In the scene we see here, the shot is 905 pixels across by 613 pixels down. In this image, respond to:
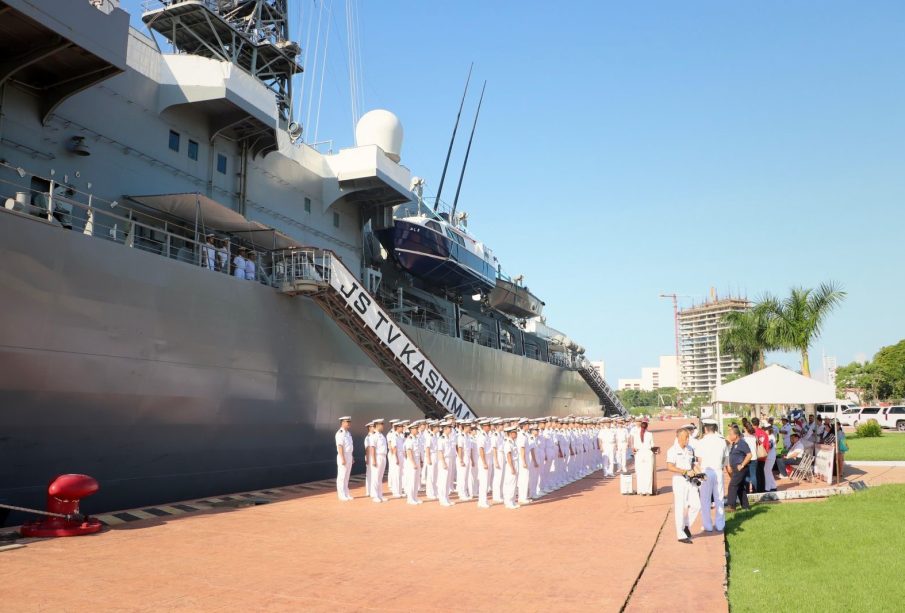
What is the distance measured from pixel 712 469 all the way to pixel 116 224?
388 inches

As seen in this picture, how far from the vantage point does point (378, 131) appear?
18.3 m

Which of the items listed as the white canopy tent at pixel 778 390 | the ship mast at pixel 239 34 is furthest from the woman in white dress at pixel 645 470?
the ship mast at pixel 239 34

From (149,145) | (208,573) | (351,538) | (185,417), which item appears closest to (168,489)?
(185,417)

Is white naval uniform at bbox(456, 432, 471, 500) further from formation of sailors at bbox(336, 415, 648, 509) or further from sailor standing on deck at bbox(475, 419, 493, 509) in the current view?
sailor standing on deck at bbox(475, 419, 493, 509)

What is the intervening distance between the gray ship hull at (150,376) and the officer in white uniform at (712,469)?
7569 mm

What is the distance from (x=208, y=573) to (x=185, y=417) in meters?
4.67

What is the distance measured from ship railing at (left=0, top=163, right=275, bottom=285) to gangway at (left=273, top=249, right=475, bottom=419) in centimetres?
66

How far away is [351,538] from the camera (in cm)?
752

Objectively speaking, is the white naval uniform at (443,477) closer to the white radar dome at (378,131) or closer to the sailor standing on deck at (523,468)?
the sailor standing on deck at (523,468)

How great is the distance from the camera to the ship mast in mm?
15609

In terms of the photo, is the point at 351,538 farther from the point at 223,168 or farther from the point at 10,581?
the point at 223,168

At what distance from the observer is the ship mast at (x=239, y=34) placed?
51.2 ft

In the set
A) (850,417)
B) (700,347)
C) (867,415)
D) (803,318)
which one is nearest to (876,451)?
(803,318)

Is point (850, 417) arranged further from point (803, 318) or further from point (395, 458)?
point (395, 458)
